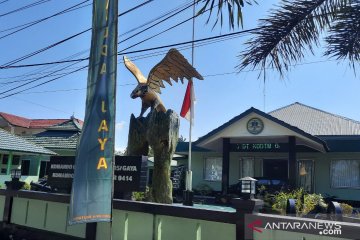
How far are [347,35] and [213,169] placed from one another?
16.1 metres

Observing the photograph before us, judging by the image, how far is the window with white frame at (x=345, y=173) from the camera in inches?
714

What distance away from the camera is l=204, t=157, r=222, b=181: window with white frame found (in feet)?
71.2

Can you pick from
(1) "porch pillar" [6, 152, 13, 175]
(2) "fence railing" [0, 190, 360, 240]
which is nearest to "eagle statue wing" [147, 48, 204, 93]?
(2) "fence railing" [0, 190, 360, 240]

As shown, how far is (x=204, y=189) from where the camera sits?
2077 cm

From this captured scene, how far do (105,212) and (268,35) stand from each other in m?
4.28

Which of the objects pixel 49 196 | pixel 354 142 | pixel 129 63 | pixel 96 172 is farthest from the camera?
pixel 354 142

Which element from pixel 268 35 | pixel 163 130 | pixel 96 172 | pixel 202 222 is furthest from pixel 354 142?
pixel 96 172

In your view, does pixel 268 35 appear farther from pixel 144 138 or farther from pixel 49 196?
pixel 49 196

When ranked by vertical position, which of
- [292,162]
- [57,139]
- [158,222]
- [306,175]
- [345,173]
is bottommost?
[158,222]

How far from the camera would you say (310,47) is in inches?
266

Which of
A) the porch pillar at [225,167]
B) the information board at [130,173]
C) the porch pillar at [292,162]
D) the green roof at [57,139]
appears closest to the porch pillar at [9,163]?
the green roof at [57,139]

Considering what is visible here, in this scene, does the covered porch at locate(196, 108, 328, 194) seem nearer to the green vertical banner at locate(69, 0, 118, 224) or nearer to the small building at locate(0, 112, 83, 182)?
the small building at locate(0, 112, 83, 182)

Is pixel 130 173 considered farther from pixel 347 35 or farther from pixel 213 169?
pixel 213 169

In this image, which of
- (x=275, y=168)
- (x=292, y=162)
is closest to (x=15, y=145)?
(x=275, y=168)
